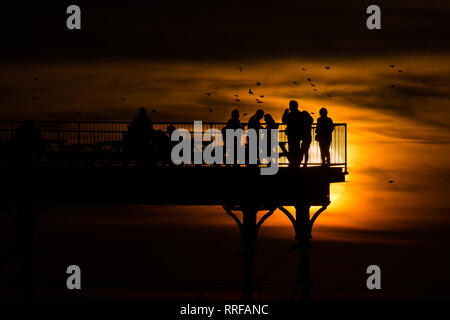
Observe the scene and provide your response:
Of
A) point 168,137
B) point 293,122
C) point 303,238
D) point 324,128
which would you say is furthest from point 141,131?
point 303,238

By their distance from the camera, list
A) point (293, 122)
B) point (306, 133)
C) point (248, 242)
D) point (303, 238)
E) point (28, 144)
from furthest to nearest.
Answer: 1. point (248, 242)
2. point (303, 238)
3. point (28, 144)
4. point (306, 133)
5. point (293, 122)

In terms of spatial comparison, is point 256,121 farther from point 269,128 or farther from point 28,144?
point 28,144

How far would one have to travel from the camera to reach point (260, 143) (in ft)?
119

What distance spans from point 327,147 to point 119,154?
7614 millimetres

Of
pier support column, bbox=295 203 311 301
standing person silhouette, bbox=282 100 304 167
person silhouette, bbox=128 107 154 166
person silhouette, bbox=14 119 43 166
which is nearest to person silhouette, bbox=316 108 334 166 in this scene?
standing person silhouette, bbox=282 100 304 167

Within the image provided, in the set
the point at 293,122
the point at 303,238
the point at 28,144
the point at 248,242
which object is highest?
the point at 293,122

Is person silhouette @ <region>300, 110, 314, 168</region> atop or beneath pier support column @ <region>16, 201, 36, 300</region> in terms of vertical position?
atop

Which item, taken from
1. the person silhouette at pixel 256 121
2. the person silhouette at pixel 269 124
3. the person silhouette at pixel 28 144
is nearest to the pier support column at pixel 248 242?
the person silhouette at pixel 269 124

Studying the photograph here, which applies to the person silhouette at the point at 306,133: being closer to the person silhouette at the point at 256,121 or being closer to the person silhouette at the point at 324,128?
the person silhouette at the point at 324,128

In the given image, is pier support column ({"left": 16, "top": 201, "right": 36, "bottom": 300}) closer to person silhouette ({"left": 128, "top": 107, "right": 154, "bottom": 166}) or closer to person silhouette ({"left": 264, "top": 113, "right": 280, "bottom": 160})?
person silhouette ({"left": 128, "top": 107, "right": 154, "bottom": 166})

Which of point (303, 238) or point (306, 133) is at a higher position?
point (306, 133)

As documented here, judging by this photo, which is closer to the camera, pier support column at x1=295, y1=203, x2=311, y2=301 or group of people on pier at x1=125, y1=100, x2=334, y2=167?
group of people on pier at x1=125, y1=100, x2=334, y2=167

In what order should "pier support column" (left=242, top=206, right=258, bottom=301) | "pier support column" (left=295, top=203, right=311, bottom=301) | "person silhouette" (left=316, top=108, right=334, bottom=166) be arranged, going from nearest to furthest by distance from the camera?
"person silhouette" (left=316, top=108, right=334, bottom=166) < "pier support column" (left=295, top=203, right=311, bottom=301) < "pier support column" (left=242, top=206, right=258, bottom=301)
